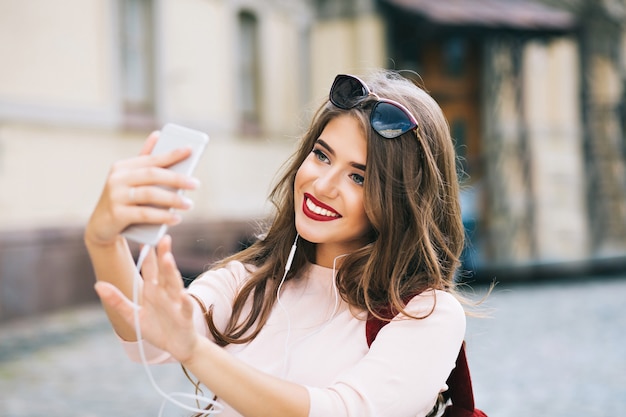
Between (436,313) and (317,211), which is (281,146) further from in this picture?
(436,313)

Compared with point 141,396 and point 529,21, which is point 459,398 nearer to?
point 141,396

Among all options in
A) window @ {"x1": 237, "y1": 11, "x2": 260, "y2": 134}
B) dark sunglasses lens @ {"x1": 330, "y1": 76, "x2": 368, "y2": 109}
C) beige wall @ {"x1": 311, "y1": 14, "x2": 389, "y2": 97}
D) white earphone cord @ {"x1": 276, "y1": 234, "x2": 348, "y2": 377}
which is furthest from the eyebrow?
beige wall @ {"x1": 311, "y1": 14, "x2": 389, "y2": 97}

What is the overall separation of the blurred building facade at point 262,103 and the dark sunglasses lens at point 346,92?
22.4ft

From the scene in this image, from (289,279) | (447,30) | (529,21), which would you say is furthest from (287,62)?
(289,279)

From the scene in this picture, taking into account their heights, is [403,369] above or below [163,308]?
below

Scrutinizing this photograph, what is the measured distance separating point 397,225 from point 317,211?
217mm

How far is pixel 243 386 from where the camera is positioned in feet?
5.32

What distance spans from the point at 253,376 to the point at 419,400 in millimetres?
422

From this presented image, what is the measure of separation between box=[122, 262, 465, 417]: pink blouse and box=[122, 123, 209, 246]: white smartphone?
412 mm

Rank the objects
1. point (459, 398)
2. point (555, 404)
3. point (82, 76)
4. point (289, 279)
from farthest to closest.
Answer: point (82, 76)
point (555, 404)
point (289, 279)
point (459, 398)

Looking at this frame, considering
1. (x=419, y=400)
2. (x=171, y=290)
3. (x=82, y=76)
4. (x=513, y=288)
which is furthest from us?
(x=513, y=288)

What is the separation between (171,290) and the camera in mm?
1539

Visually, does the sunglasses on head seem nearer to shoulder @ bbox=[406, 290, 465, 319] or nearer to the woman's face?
the woman's face

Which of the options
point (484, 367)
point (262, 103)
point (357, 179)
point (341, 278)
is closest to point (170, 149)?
point (357, 179)
